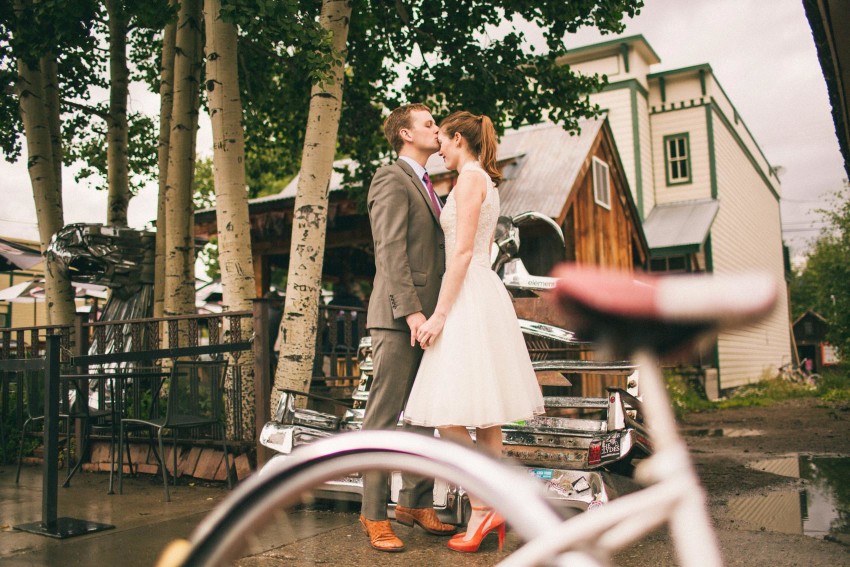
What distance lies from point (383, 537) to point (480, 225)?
170 cm

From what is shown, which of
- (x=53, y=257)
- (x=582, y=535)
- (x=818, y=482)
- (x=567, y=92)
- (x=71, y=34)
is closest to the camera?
(x=582, y=535)

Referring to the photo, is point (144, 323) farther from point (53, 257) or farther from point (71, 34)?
point (71, 34)

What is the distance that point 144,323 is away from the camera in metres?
7.18

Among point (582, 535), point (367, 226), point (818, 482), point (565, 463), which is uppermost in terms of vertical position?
point (367, 226)

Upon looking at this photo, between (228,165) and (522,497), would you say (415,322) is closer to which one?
(522,497)

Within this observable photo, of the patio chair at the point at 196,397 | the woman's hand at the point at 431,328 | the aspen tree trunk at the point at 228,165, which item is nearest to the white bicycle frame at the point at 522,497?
the woman's hand at the point at 431,328

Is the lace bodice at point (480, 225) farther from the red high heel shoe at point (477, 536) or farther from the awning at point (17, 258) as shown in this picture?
the awning at point (17, 258)

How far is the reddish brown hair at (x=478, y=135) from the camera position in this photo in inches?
156

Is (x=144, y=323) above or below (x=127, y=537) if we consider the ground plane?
above

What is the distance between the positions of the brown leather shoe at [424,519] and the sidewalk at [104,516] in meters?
1.32

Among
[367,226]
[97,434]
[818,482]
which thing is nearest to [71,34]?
[97,434]

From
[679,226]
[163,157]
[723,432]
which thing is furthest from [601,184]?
[163,157]

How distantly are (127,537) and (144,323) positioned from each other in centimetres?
317

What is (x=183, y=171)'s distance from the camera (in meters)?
8.65
